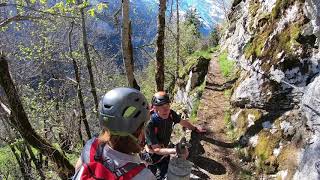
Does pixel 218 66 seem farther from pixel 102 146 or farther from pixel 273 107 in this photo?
pixel 102 146

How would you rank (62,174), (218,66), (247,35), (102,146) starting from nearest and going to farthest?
(102,146)
(62,174)
(247,35)
(218,66)

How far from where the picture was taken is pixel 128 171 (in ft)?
8.98

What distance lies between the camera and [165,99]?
5848 millimetres

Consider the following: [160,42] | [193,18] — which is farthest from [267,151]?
[193,18]

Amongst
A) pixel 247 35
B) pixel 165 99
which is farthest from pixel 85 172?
pixel 247 35

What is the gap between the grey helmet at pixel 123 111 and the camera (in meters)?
2.96

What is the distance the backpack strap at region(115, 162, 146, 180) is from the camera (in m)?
2.71

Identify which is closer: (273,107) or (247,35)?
(273,107)

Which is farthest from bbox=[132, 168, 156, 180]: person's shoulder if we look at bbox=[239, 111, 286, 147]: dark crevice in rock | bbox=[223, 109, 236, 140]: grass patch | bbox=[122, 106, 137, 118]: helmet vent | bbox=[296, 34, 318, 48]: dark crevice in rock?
bbox=[223, 109, 236, 140]: grass patch

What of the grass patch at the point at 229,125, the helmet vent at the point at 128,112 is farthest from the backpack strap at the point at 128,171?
the grass patch at the point at 229,125

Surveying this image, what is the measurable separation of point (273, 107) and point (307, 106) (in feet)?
4.77

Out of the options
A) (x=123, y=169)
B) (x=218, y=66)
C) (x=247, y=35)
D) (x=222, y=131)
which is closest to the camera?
(x=123, y=169)

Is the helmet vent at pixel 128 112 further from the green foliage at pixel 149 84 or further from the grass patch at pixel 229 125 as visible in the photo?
the green foliage at pixel 149 84

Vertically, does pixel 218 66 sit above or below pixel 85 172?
below
